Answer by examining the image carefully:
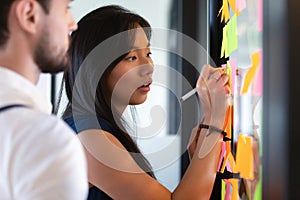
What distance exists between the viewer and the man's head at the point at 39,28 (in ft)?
2.12

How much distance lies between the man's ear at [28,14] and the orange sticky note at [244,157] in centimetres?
40

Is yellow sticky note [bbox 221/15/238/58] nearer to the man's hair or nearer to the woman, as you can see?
the woman

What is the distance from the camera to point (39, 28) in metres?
0.66

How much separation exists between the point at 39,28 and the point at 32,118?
123mm

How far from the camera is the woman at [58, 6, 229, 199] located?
1065mm

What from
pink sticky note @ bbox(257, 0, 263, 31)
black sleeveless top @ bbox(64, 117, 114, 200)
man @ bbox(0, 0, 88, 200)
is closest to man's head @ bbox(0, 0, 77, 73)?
man @ bbox(0, 0, 88, 200)

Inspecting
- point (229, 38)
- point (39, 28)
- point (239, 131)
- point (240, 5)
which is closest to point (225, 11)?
point (229, 38)

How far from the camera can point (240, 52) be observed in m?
0.95

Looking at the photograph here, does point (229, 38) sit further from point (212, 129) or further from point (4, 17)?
point (4, 17)

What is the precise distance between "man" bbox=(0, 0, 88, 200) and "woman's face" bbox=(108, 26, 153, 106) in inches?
18.6

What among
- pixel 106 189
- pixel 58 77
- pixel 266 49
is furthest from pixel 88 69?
pixel 58 77

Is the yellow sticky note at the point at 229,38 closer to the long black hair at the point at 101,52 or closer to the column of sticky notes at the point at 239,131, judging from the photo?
the column of sticky notes at the point at 239,131

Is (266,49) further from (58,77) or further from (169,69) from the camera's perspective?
(58,77)

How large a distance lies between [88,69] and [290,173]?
650 millimetres
